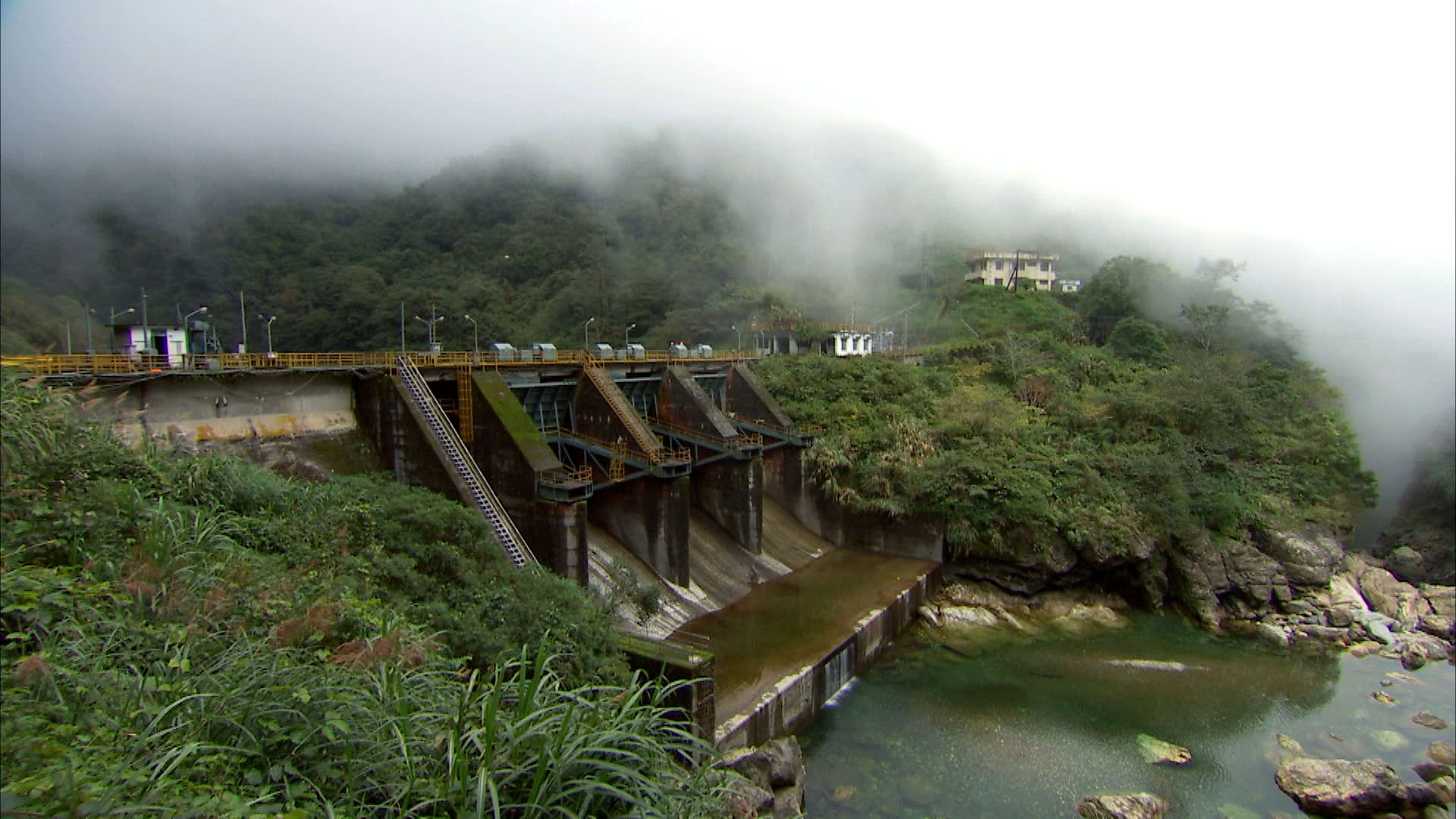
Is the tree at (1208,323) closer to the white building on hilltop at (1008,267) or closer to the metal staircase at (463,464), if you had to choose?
the white building on hilltop at (1008,267)

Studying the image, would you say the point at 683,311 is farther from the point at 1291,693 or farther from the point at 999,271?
the point at 1291,693

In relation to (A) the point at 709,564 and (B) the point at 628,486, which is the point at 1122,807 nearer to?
(A) the point at 709,564

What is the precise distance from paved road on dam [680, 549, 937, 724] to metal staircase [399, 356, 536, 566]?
5453 millimetres

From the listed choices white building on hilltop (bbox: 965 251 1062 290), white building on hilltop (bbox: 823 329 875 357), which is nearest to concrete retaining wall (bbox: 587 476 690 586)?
white building on hilltop (bbox: 823 329 875 357)

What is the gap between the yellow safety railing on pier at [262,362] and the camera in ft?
55.9

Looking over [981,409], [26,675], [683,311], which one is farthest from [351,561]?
[683,311]

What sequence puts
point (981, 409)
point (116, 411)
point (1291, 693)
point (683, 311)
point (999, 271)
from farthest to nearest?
point (999, 271), point (683, 311), point (981, 409), point (1291, 693), point (116, 411)

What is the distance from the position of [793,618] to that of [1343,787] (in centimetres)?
1306

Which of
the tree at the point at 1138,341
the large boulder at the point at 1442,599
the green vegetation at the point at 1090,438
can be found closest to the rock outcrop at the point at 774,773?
the green vegetation at the point at 1090,438

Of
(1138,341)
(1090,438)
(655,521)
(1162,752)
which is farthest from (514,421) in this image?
(1138,341)

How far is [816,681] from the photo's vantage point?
63.3ft

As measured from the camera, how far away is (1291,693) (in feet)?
71.3

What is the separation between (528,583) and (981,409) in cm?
2264

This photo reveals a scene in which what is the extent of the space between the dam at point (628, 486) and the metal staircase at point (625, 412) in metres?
0.07
